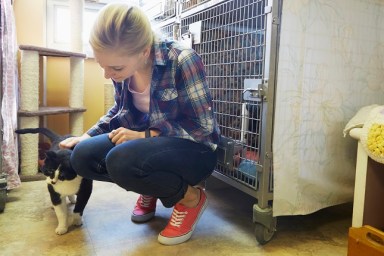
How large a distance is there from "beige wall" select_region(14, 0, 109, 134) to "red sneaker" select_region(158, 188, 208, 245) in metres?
1.29

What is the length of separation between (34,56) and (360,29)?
1452 mm

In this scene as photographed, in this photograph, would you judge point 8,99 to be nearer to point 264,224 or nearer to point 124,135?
point 124,135

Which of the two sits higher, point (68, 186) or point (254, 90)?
point (254, 90)

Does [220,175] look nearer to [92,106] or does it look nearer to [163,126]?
[163,126]

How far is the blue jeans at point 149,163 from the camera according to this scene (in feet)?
3.07

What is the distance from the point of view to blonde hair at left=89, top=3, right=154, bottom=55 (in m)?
0.87

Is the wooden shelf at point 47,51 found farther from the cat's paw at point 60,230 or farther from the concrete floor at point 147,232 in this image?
the cat's paw at point 60,230

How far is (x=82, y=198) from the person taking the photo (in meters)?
1.11

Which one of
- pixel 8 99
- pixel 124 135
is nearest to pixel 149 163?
pixel 124 135

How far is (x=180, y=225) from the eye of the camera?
105cm

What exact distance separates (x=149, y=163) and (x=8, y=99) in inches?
31.0

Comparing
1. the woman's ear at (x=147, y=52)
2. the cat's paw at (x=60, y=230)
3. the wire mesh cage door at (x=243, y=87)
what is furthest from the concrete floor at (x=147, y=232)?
the woman's ear at (x=147, y=52)

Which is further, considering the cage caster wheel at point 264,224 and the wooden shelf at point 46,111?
the wooden shelf at point 46,111

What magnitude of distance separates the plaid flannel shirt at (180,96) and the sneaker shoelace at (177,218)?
0.24m
